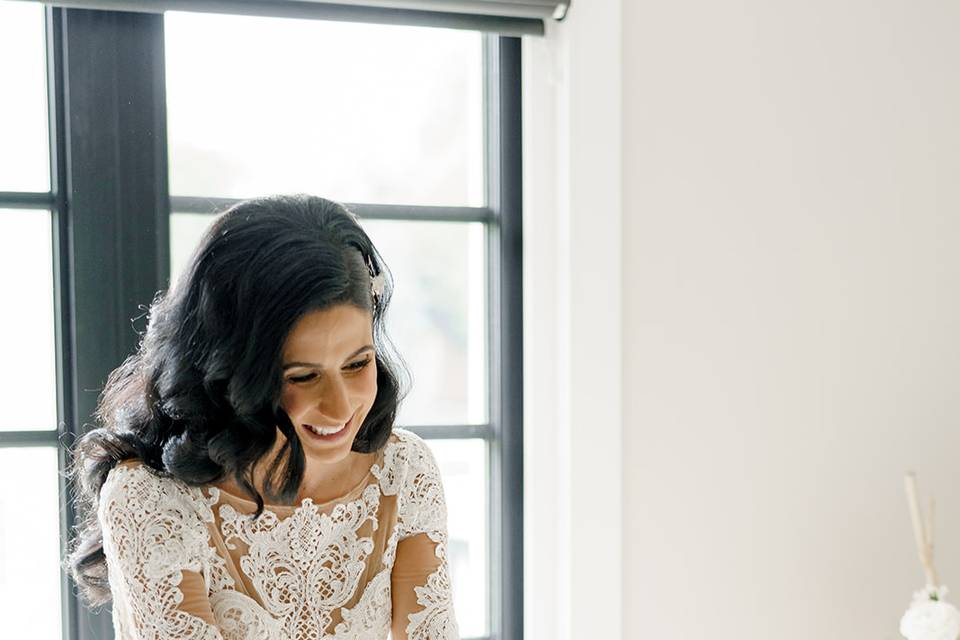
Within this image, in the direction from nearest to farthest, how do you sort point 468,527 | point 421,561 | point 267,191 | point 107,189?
point 421,561
point 107,189
point 267,191
point 468,527

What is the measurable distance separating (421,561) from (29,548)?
0.83m

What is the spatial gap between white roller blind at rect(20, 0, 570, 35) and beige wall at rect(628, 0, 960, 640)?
191mm

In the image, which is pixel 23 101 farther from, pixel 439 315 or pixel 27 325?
pixel 439 315

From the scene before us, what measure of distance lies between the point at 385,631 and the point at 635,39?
3.69 feet

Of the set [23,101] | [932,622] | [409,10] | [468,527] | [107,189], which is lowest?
[932,622]

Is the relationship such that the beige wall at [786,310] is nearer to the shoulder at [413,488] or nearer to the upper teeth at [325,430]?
the shoulder at [413,488]

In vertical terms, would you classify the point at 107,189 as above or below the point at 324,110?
below

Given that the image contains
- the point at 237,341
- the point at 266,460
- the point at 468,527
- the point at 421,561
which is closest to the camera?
the point at 237,341

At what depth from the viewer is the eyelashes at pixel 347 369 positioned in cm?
119

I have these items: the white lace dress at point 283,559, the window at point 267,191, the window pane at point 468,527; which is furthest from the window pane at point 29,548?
the window pane at point 468,527

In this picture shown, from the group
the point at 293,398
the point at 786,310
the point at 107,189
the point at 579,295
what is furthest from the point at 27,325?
the point at 786,310

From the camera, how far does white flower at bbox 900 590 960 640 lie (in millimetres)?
1678

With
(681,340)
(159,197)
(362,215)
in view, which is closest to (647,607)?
(681,340)

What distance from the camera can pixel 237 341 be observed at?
114 centimetres
